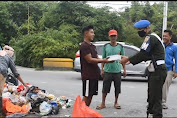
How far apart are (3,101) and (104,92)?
2.22 m

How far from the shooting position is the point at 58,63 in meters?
14.8

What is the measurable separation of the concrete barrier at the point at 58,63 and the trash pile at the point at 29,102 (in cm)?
850

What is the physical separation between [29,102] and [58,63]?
939 cm

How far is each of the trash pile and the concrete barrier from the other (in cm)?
850

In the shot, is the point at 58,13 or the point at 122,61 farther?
the point at 58,13

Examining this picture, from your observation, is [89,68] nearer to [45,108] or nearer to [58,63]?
[45,108]

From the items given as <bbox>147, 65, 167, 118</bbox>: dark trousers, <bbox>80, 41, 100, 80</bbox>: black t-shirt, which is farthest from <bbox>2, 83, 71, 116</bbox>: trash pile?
<bbox>147, 65, 167, 118</bbox>: dark trousers

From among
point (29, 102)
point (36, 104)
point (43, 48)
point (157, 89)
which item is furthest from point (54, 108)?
point (43, 48)

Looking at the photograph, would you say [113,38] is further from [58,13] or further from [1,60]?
[58,13]

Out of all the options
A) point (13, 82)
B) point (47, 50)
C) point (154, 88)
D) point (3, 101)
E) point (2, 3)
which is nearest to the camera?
point (154, 88)

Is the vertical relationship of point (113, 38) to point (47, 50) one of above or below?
above

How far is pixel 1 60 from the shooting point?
480 centimetres

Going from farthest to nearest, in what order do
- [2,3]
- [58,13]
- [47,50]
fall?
[2,3]
[58,13]
[47,50]

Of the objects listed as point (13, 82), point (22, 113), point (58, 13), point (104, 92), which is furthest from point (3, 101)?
point (58, 13)
